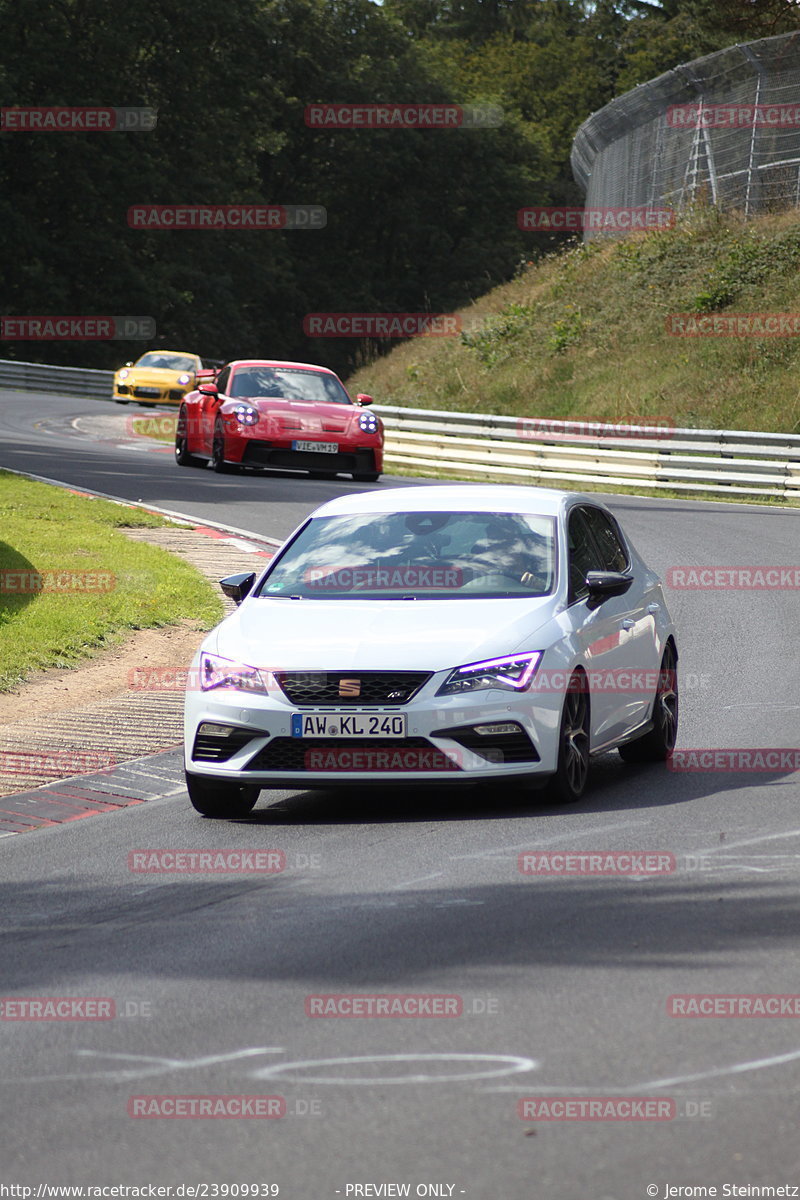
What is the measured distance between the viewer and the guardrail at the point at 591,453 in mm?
27406

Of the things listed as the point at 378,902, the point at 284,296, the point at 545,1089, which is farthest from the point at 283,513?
the point at 284,296

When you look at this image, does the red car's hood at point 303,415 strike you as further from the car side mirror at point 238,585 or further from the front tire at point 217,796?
the front tire at point 217,796

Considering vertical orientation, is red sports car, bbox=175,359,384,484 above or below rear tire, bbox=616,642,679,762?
above

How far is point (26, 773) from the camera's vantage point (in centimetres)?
954

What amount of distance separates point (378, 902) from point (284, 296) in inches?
2890

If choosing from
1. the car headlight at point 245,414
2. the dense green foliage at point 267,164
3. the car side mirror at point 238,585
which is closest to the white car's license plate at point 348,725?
the car side mirror at point 238,585

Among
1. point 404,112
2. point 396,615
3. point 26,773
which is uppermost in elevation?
point 404,112

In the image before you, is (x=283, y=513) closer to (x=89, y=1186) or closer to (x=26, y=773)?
(x=26, y=773)

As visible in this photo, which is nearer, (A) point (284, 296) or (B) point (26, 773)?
(B) point (26, 773)

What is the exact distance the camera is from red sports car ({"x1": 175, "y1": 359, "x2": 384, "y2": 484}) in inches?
977

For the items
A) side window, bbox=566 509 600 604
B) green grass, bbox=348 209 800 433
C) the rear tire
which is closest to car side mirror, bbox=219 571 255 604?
side window, bbox=566 509 600 604

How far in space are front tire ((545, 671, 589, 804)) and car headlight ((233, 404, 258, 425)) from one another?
55.7ft

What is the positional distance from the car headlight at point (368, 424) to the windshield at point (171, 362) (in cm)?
2131

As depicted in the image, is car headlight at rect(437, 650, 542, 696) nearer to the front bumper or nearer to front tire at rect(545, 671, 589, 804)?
the front bumper
